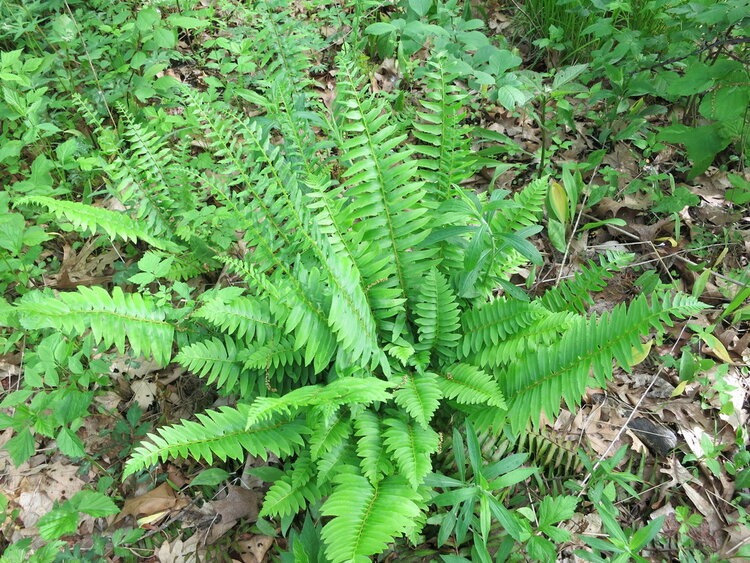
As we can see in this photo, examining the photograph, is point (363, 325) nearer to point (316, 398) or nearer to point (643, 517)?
point (316, 398)

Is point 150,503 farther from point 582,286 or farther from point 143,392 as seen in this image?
point 582,286

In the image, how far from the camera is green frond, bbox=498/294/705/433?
5.65ft

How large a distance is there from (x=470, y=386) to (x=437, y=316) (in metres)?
0.30

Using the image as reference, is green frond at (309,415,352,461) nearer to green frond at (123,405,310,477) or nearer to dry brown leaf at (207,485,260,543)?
green frond at (123,405,310,477)

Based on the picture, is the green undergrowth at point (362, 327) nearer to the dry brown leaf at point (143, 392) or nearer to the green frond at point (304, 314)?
the green frond at point (304, 314)

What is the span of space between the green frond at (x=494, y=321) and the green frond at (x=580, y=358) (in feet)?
0.47

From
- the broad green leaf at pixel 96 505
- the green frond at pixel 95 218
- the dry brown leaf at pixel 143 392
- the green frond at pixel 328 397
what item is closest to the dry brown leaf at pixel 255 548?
the broad green leaf at pixel 96 505

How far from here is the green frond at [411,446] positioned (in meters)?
1.73

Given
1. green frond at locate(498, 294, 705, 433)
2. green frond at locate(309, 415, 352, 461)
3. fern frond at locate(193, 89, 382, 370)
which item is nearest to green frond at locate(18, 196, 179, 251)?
fern frond at locate(193, 89, 382, 370)

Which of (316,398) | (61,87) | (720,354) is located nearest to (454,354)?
(316,398)

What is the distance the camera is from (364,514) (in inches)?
68.7

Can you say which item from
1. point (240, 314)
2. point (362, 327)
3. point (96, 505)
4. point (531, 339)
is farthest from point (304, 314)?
point (96, 505)

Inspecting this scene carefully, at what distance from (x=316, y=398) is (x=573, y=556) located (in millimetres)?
1279

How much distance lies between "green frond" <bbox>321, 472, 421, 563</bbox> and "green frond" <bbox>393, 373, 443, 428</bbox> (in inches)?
10.1
